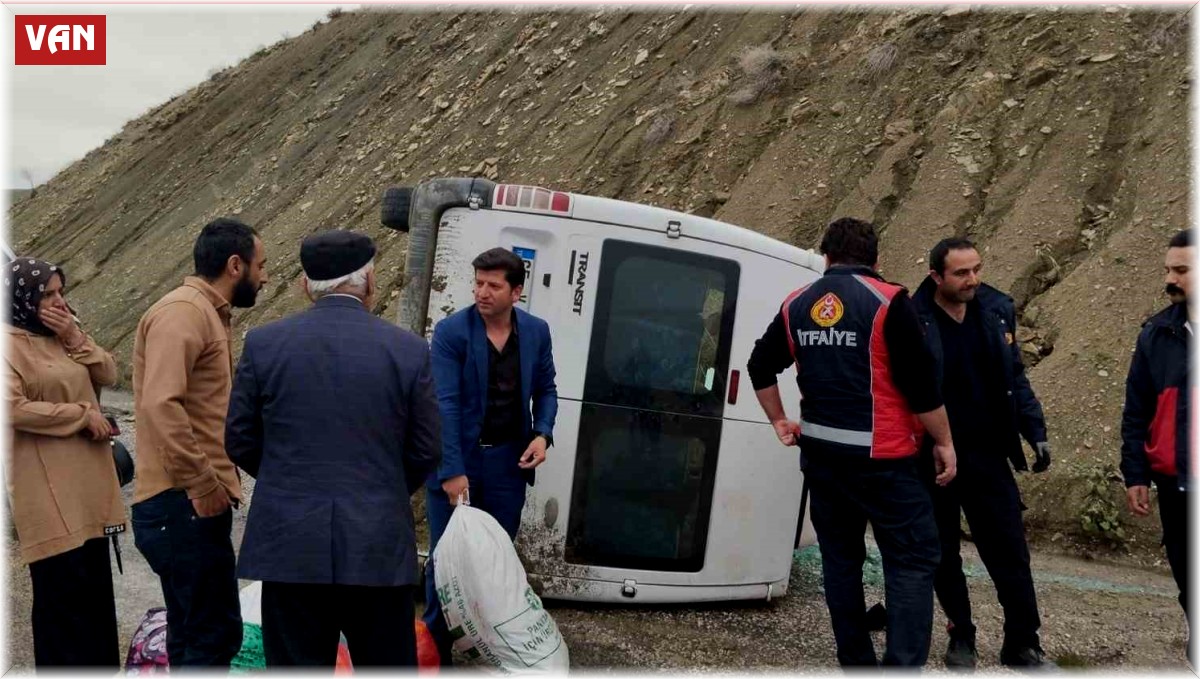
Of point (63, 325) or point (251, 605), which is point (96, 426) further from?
point (251, 605)

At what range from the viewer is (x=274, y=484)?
319 cm

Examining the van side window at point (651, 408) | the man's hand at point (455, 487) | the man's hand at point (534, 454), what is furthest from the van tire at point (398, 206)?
the man's hand at point (455, 487)

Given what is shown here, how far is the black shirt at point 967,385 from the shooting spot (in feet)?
15.4

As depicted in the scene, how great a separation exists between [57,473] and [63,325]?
541 mm

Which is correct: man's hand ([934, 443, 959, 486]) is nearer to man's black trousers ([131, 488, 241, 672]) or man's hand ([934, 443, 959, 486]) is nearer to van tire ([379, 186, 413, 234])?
man's black trousers ([131, 488, 241, 672])

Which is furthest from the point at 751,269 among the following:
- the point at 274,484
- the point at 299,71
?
the point at 299,71

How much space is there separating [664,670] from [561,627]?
672 mm

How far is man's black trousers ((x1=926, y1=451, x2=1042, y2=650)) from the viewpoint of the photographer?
471cm

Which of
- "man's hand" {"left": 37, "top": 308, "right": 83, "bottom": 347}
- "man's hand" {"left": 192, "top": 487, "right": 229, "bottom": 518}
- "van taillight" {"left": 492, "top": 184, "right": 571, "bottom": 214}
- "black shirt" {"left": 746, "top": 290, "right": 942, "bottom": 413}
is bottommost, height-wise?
"man's hand" {"left": 192, "top": 487, "right": 229, "bottom": 518}

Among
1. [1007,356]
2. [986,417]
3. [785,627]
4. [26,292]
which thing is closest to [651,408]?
[785,627]

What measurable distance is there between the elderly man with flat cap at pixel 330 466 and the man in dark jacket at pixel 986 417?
2.45m

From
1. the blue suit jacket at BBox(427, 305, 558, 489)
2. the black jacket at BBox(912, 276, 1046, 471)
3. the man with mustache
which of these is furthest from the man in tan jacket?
the man with mustache

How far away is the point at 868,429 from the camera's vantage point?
13.7 feet

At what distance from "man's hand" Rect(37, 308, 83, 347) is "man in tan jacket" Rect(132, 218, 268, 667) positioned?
1.38ft
